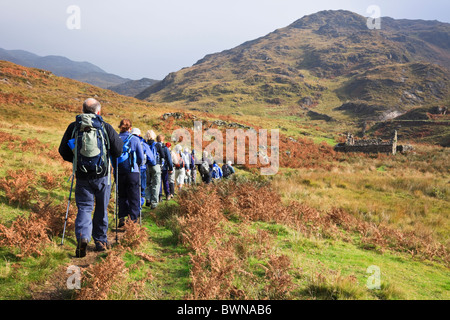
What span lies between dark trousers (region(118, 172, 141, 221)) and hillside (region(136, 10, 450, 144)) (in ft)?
196

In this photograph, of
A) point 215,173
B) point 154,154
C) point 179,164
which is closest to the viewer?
point 154,154

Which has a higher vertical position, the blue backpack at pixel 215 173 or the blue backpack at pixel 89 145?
the blue backpack at pixel 89 145

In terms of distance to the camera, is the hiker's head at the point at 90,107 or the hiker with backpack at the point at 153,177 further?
the hiker with backpack at the point at 153,177

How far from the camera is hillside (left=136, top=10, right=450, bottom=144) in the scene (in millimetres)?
86863

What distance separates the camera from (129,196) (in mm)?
5785

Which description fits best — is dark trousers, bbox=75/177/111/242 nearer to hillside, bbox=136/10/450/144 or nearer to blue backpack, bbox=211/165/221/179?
blue backpack, bbox=211/165/221/179

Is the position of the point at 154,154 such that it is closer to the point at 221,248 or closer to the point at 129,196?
the point at 129,196

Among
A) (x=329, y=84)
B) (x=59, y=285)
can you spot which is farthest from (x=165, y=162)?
(x=329, y=84)

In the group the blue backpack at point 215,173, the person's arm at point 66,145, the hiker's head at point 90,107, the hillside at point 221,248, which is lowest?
the hillside at point 221,248

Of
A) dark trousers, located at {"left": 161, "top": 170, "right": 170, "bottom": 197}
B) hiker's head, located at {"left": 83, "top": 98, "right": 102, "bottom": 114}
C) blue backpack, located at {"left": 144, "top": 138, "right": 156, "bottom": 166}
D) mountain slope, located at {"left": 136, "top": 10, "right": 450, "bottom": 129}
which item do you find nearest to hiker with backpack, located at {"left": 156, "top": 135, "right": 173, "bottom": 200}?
dark trousers, located at {"left": 161, "top": 170, "right": 170, "bottom": 197}

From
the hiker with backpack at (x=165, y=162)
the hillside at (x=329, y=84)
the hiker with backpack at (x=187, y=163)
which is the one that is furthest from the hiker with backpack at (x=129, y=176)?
the hillside at (x=329, y=84)

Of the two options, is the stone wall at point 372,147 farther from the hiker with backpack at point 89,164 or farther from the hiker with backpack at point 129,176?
the hiker with backpack at point 89,164

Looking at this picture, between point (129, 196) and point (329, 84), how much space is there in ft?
484

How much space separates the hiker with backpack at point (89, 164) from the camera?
13.2ft
